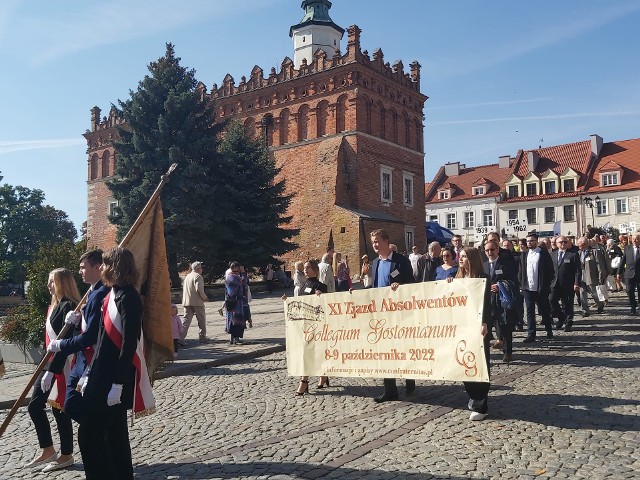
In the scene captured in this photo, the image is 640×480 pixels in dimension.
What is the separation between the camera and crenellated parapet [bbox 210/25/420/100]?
3566cm

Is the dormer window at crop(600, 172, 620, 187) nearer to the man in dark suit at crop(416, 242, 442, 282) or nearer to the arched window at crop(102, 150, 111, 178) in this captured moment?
the arched window at crop(102, 150, 111, 178)

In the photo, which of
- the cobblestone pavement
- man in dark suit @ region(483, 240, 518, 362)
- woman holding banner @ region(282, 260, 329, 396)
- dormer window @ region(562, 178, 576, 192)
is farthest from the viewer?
dormer window @ region(562, 178, 576, 192)

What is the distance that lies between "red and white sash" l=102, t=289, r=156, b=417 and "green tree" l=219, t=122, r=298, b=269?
83.1 ft

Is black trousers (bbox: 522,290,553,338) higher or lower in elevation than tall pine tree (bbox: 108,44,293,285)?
lower

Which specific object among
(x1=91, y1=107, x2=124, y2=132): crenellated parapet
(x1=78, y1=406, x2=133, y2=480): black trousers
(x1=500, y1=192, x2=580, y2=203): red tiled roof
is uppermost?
(x1=91, y1=107, x2=124, y2=132): crenellated parapet

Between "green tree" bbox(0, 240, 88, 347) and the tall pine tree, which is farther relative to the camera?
the tall pine tree

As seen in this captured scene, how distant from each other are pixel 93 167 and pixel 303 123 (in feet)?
67.0

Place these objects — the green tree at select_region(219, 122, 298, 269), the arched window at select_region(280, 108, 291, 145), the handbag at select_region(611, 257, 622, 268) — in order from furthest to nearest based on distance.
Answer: the arched window at select_region(280, 108, 291, 145)
the green tree at select_region(219, 122, 298, 269)
the handbag at select_region(611, 257, 622, 268)

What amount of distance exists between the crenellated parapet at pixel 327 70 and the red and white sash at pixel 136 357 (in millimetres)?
32988

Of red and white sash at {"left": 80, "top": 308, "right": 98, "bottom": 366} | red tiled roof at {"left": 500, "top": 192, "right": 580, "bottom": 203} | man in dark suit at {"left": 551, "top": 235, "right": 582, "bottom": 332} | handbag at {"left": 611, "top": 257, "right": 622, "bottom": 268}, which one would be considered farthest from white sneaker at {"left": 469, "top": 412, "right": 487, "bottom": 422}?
red tiled roof at {"left": 500, "top": 192, "right": 580, "bottom": 203}

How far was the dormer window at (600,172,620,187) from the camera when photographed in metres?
53.0

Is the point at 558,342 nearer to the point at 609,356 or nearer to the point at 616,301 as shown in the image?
the point at 609,356

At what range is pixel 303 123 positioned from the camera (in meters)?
38.1

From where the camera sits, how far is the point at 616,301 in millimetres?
17812
